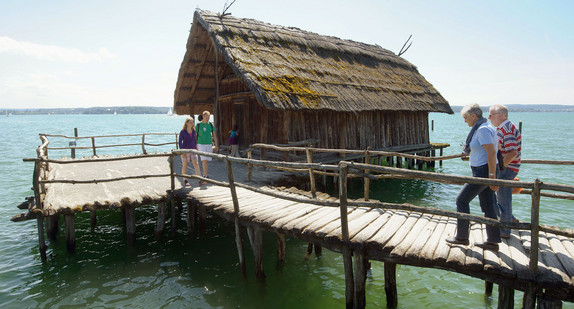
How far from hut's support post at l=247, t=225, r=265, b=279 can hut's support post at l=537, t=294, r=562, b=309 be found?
3.83 metres

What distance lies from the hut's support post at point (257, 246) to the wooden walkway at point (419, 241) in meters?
0.35

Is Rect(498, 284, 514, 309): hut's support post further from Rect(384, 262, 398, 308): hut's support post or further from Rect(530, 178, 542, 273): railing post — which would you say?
Rect(384, 262, 398, 308): hut's support post

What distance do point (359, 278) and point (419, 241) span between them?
3.05 feet

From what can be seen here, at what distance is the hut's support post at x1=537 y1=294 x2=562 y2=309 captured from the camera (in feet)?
11.2

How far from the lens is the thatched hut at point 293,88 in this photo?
11.4 metres

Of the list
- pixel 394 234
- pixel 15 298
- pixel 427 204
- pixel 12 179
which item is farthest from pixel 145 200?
pixel 12 179

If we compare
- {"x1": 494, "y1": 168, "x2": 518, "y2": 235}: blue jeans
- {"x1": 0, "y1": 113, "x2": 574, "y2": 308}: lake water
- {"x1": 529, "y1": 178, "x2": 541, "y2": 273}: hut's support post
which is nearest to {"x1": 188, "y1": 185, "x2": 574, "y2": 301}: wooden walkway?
{"x1": 529, "y1": 178, "x2": 541, "y2": 273}: hut's support post

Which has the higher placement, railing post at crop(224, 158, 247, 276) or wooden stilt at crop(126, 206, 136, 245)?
railing post at crop(224, 158, 247, 276)

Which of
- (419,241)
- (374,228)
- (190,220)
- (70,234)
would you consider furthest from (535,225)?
(70,234)

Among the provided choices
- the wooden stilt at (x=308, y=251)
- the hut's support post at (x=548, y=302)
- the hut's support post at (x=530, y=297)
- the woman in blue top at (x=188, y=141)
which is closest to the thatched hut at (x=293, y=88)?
the woman in blue top at (x=188, y=141)

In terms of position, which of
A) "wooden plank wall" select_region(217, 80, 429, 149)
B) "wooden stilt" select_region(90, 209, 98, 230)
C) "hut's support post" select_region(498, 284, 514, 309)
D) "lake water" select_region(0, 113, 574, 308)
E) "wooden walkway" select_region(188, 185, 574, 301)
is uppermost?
"wooden plank wall" select_region(217, 80, 429, 149)

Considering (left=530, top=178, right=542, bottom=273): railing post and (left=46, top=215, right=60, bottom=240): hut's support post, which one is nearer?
(left=530, top=178, right=542, bottom=273): railing post

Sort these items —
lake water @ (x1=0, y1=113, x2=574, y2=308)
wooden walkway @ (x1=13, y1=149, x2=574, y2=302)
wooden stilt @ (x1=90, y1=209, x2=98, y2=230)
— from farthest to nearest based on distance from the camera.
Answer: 1. wooden stilt @ (x1=90, y1=209, x2=98, y2=230)
2. lake water @ (x1=0, y1=113, x2=574, y2=308)
3. wooden walkway @ (x1=13, y1=149, x2=574, y2=302)

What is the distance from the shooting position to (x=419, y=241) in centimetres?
436
